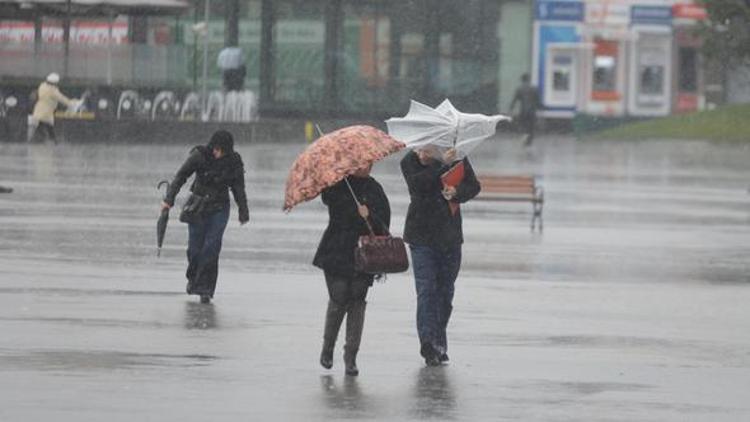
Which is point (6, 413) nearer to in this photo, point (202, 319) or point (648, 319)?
point (202, 319)

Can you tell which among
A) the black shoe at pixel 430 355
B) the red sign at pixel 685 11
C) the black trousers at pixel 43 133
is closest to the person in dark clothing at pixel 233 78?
the black trousers at pixel 43 133

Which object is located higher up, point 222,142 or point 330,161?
point 330,161

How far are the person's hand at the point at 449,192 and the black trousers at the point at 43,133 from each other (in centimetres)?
3280

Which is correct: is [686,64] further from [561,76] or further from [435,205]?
[435,205]

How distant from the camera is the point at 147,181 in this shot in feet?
116

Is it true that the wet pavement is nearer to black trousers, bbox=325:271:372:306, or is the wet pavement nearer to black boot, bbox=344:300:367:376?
black boot, bbox=344:300:367:376

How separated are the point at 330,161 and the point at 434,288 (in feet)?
4.41

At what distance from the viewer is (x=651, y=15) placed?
243 ft

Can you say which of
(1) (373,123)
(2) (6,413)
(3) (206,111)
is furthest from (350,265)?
(1) (373,123)

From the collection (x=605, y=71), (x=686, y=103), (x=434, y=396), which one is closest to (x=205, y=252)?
(x=434, y=396)

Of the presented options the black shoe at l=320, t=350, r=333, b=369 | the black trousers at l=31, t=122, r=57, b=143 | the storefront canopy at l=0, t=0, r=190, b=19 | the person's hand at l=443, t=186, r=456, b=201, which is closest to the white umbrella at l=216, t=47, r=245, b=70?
the storefront canopy at l=0, t=0, r=190, b=19

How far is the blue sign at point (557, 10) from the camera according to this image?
71250 mm

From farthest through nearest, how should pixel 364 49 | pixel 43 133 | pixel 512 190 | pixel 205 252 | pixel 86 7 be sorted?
pixel 364 49, pixel 86 7, pixel 43 133, pixel 512 190, pixel 205 252

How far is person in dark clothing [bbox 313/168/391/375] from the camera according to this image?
14.1 meters
